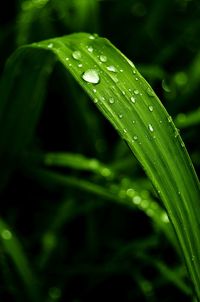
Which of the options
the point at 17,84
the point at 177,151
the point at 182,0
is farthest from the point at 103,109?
the point at 182,0

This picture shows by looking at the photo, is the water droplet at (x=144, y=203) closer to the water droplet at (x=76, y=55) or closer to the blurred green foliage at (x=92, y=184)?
the blurred green foliage at (x=92, y=184)

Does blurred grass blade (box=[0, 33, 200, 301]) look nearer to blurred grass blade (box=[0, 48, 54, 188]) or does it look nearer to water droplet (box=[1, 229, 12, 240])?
blurred grass blade (box=[0, 48, 54, 188])

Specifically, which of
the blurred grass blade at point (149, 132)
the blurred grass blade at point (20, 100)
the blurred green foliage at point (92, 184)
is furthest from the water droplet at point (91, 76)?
the blurred green foliage at point (92, 184)

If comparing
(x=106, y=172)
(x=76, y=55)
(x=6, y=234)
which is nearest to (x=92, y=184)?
(x=106, y=172)

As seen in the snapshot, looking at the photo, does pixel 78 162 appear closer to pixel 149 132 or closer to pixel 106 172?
pixel 106 172

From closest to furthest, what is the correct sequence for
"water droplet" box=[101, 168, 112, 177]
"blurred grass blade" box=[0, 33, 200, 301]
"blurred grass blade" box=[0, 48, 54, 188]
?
"blurred grass blade" box=[0, 33, 200, 301]
"blurred grass blade" box=[0, 48, 54, 188]
"water droplet" box=[101, 168, 112, 177]

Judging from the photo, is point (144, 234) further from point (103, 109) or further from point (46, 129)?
point (103, 109)

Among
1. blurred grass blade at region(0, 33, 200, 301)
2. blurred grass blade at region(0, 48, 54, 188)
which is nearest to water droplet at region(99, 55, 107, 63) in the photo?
blurred grass blade at region(0, 33, 200, 301)
